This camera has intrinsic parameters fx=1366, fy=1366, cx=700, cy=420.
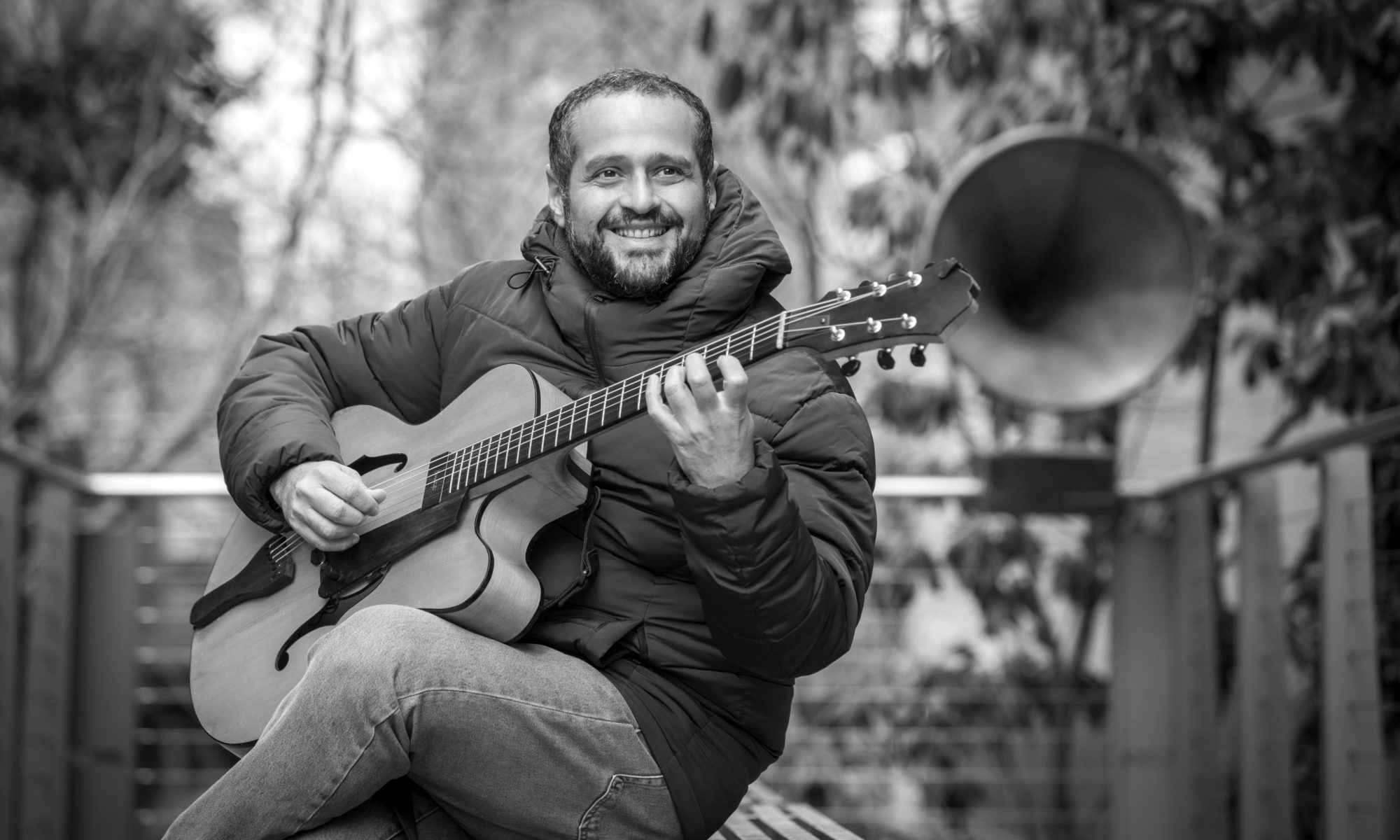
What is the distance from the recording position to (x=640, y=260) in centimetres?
180

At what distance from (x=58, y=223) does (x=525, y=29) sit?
8.99 ft

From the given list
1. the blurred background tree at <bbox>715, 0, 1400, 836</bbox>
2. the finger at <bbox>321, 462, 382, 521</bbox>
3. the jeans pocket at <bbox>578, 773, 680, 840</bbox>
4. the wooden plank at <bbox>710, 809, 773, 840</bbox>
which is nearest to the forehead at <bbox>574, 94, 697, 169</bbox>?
the finger at <bbox>321, 462, 382, 521</bbox>

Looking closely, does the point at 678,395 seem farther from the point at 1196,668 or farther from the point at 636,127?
the point at 1196,668

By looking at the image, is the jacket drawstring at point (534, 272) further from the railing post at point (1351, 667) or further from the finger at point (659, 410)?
the railing post at point (1351, 667)

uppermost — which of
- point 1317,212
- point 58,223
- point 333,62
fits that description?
Result: point 333,62

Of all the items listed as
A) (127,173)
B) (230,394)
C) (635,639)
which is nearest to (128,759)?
(230,394)

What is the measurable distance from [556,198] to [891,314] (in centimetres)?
60

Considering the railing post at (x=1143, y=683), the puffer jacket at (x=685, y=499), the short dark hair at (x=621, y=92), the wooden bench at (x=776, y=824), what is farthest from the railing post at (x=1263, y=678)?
the short dark hair at (x=621, y=92)

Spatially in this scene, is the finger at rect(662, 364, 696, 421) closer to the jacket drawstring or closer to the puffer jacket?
the puffer jacket

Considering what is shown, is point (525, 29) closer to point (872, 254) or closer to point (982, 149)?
point (872, 254)

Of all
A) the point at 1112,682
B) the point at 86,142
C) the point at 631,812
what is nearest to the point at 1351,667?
the point at 1112,682

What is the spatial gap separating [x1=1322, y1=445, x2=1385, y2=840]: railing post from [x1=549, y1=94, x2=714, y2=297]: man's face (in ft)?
5.22

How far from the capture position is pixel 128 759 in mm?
3516

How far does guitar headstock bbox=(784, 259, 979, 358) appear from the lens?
155 cm
